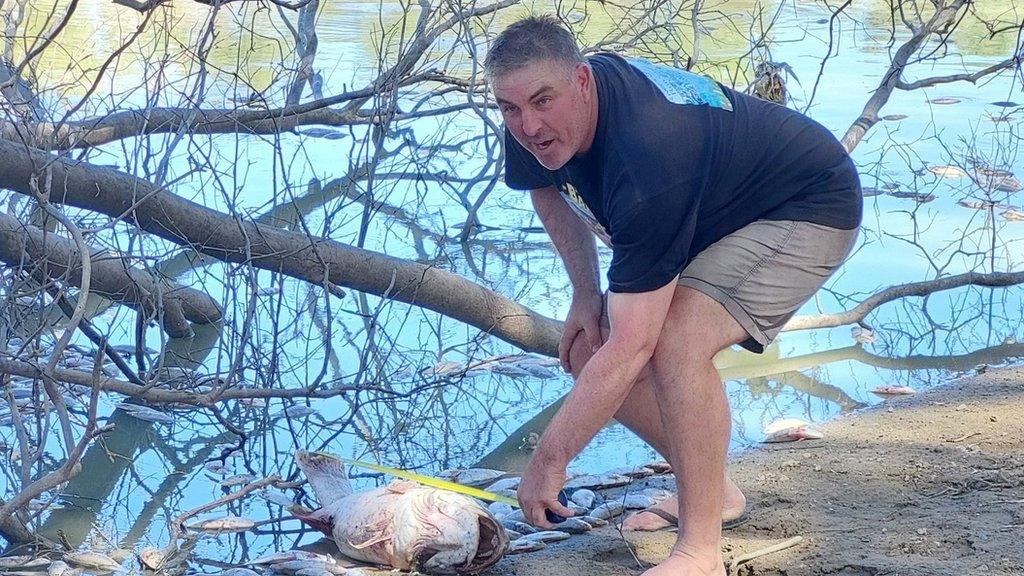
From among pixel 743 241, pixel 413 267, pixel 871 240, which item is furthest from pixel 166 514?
pixel 871 240

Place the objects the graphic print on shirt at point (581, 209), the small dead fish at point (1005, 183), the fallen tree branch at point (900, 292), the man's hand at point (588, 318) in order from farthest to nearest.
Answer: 1. the small dead fish at point (1005, 183)
2. the fallen tree branch at point (900, 292)
3. the man's hand at point (588, 318)
4. the graphic print on shirt at point (581, 209)

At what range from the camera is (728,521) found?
384 cm

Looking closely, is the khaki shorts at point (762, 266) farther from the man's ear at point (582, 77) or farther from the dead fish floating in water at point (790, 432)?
the dead fish floating in water at point (790, 432)

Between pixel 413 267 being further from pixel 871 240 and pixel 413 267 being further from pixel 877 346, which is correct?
pixel 871 240

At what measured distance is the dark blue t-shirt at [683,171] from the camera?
2854mm

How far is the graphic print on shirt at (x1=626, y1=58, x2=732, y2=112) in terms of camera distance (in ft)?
10.1

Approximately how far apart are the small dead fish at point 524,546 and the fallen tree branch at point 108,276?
65.7 inches

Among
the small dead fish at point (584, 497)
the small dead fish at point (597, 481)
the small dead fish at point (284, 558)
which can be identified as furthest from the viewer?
the small dead fish at point (597, 481)

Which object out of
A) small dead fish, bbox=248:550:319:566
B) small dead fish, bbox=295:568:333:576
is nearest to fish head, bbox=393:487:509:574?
small dead fish, bbox=295:568:333:576

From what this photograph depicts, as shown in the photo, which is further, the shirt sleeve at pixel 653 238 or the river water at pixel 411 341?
the river water at pixel 411 341

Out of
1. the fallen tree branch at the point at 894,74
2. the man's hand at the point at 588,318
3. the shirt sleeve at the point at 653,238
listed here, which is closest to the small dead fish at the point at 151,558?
the man's hand at the point at 588,318

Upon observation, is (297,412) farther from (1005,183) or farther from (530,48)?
(1005,183)

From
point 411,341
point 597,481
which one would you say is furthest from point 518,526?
point 411,341

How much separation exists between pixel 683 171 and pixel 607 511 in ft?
5.43
